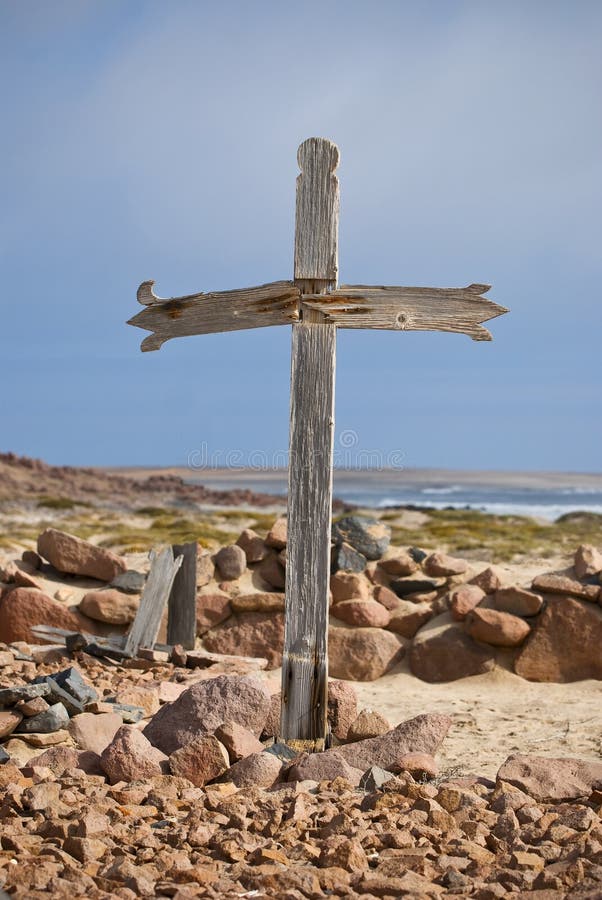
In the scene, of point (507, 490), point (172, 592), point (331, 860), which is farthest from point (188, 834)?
point (507, 490)

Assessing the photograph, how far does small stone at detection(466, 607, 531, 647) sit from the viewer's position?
34.8ft

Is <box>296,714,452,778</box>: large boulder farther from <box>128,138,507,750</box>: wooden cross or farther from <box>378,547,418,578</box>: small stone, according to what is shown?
<box>378,547,418,578</box>: small stone

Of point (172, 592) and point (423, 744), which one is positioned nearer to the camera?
point (423, 744)

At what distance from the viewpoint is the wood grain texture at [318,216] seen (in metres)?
6.42

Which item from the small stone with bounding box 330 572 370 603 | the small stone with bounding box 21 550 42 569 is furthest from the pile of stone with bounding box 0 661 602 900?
the small stone with bounding box 21 550 42 569

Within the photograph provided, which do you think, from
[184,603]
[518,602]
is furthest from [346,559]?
[518,602]

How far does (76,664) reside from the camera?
391 inches

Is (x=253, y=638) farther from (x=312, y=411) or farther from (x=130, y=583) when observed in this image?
(x=312, y=411)

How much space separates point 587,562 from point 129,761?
24.1ft

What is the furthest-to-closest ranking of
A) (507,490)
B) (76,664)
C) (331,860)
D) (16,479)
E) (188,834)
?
(507,490), (16,479), (76,664), (188,834), (331,860)

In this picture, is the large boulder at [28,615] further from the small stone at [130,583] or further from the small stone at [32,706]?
the small stone at [32,706]

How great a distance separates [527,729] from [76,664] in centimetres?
478

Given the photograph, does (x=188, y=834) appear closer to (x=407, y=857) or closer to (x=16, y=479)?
(x=407, y=857)

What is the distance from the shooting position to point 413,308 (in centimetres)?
649
